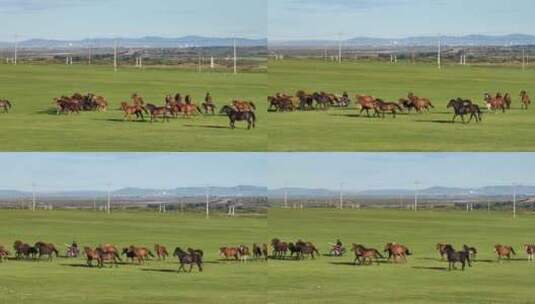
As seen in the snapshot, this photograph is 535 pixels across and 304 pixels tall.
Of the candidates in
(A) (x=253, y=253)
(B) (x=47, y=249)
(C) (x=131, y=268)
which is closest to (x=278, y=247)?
(A) (x=253, y=253)

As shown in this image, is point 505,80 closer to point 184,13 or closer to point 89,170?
point 184,13

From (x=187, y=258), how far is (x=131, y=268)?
421 millimetres

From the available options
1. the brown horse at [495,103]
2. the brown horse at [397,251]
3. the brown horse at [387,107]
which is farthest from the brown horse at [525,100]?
the brown horse at [397,251]

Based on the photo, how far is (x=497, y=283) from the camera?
9.01m

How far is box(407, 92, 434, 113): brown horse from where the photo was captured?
30.0ft

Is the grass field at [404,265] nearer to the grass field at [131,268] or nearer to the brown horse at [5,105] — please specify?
the grass field at [131,268]

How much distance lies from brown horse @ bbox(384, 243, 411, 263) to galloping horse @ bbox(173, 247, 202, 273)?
1400 mm

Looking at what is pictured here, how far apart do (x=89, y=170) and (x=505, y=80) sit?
3.22 m

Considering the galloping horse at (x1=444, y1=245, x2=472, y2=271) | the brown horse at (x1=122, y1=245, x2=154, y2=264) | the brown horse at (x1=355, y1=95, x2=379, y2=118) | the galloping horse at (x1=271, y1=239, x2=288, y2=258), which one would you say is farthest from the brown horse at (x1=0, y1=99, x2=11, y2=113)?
the galloping horse at (x1=444, y1=245, x2=472, y2=271)

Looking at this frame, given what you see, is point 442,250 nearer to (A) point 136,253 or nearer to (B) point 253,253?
(B) point 253,253

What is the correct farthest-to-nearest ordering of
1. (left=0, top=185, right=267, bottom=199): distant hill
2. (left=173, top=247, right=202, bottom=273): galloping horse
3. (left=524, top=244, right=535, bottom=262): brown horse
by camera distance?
1. (left=524, top=244, right=535, bottom=262): brown horse
2. (left=173, top=247, right=202, bottom=273): galloping horse
3. (left=0, top=185, right=267, bottom=199): distant hill

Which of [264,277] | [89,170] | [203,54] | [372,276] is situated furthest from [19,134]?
[372,276]

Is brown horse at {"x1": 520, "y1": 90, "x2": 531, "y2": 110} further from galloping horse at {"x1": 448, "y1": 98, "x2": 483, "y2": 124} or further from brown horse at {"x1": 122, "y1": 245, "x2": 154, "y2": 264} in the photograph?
brown horse at {"x1": 122, "y1": 245, "x2": 154, "y2": 264}

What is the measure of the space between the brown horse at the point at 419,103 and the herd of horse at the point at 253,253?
1.03m
